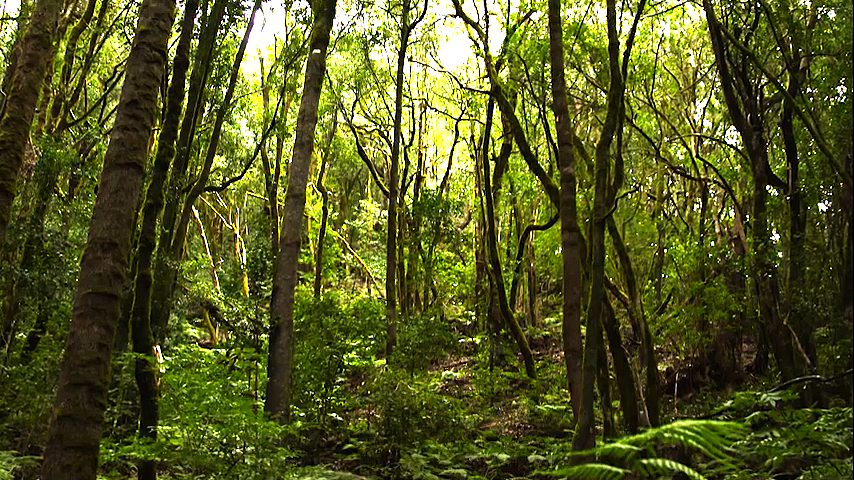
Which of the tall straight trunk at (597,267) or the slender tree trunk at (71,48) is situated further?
the slender tree trunk at (71,48)

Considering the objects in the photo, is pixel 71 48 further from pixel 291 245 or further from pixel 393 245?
pixel 393 245

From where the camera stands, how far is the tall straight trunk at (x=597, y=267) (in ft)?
22.1

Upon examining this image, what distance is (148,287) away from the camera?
754cm

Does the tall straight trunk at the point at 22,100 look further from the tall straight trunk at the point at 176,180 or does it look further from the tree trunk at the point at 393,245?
the tree trunk at the point at 393,245

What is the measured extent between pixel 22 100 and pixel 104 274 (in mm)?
2948

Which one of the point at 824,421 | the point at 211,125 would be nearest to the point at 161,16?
the point at 824,421

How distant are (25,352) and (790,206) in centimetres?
1239

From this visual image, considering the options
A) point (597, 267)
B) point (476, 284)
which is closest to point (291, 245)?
point (597, 267)

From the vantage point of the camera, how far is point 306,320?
511 inches

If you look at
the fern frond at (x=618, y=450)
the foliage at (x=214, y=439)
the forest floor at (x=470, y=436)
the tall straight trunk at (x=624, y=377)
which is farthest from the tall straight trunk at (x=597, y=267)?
the fern frond at (x=618, y=450)

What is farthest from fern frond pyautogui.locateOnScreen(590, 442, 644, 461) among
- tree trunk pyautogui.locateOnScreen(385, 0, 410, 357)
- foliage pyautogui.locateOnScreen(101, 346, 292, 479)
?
tree trunk pyautogui.locateOnScreen(385, 0, 410, 357)

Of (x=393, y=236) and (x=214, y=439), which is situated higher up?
(x=393, y=236)

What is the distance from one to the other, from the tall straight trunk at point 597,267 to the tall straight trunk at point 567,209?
33 centimetres

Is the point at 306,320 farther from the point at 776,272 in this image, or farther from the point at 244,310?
the point at 776,272
